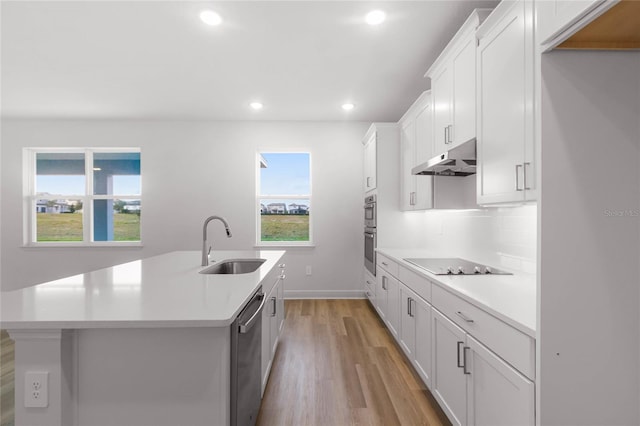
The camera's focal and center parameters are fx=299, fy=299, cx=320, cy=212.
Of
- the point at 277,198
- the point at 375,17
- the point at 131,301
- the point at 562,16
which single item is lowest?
the point at 131,301

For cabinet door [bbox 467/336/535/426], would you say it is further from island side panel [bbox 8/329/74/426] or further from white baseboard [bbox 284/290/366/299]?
white baseboard [bbox 284/290/366/299]

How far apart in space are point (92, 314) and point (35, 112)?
4971mm

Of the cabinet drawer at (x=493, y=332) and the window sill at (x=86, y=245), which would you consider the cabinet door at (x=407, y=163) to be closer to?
the cabinet drawer at (x=493, y=332)

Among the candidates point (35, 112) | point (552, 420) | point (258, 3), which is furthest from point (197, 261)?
point (35, 112)

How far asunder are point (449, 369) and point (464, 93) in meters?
1.78

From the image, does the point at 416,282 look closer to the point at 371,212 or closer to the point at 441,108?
the point at 441,108

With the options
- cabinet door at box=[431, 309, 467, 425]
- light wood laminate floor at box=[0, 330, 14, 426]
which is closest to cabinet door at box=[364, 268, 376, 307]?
cabinet door at box=[431, 309, 467, 425]

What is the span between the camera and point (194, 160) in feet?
15.4

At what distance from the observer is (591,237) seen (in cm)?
98

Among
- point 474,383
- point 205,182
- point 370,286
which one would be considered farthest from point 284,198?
point 474,383

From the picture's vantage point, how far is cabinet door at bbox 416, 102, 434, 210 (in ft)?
9.05

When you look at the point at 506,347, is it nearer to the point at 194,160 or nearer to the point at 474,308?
the point at 474,308

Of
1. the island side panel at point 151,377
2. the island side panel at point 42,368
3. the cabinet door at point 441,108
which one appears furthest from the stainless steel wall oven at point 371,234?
the island side panel at point 42,368

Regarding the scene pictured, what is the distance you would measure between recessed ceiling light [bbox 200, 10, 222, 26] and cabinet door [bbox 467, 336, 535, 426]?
2701mm
